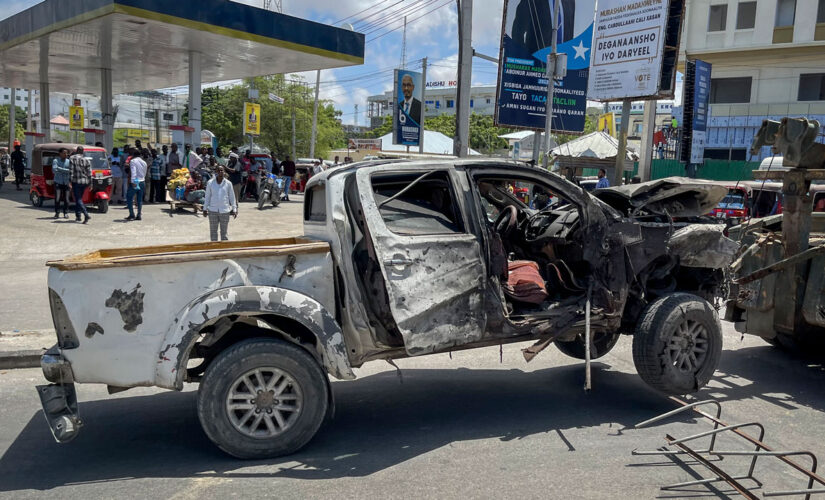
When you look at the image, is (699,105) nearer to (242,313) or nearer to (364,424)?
(364,424)

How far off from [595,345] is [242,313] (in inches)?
142

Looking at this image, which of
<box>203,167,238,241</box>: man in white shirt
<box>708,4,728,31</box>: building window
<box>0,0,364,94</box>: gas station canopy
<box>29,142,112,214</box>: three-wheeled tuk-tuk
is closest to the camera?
<box>203,167,238,241</box>: man in white shirt

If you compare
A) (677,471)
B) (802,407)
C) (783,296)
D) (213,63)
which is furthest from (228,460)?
(213,63)

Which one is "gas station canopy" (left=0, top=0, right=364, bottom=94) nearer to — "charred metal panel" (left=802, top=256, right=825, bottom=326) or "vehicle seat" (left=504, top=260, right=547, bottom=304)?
"vehicle seat" (left=504, top=260, right=547, bottom=304)

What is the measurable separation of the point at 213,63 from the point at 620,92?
1515cm

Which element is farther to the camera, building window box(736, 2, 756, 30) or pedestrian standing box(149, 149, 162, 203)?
building window box(736, 2, 756, 30)

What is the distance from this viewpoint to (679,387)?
5203 mm

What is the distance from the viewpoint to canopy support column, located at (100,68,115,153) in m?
24.1

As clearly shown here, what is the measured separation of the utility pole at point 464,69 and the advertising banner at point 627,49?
514cm

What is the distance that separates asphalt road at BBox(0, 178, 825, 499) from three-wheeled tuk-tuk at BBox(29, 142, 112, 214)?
12.4 m

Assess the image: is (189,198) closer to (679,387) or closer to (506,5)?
(506,5)

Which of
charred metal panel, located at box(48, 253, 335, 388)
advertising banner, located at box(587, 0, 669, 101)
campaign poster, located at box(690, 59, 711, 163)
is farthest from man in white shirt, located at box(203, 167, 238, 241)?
campaign poster, located at box(690, 59, 711, 163)

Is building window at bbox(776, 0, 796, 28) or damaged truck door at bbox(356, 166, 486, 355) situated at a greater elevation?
building window at bbox(776, 0, 796, 28)


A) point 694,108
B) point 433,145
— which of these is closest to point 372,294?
point 694,108
